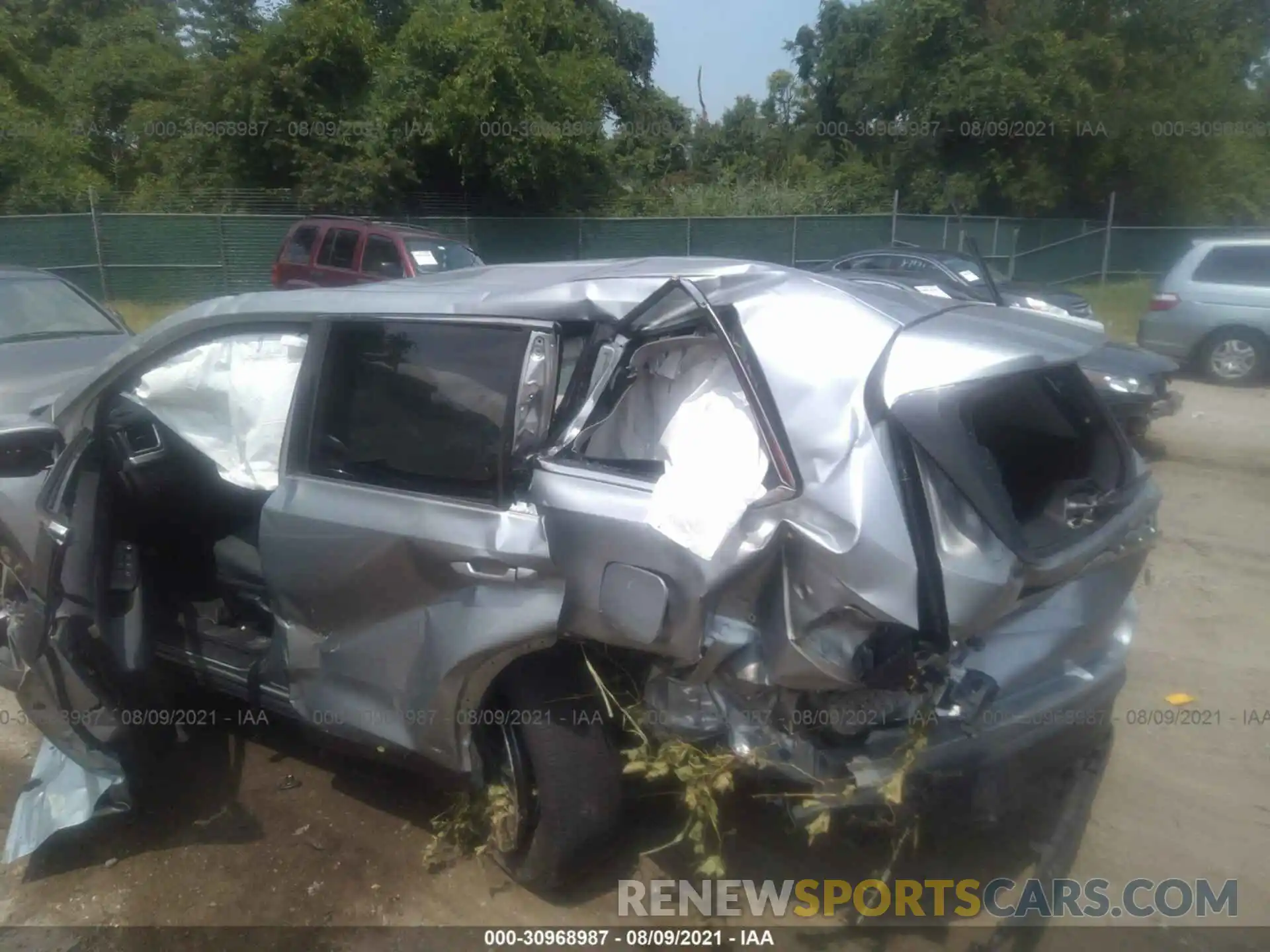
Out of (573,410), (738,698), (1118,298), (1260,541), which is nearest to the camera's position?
(738,698)

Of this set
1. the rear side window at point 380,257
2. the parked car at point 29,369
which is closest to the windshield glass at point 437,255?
the rear side window at point 380,257

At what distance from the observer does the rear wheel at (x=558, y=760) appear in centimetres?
286

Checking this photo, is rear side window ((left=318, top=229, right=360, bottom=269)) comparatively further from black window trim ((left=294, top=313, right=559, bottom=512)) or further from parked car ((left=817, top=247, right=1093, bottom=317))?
black window trim ((left=294, top=313, right=559, bottom=512))

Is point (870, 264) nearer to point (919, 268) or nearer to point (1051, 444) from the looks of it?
point (919, 268)

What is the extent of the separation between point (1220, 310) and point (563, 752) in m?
11.1

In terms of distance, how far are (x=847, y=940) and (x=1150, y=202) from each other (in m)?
26.9

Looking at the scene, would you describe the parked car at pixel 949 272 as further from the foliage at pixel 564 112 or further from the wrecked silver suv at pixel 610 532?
the foliage at pixel 564 112

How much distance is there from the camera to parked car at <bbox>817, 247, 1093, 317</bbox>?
11820 millimetres

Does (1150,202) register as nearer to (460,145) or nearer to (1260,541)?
(460,145)

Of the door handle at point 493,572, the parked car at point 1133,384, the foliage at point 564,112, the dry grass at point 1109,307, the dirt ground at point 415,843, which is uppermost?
the foliage at point 564,112

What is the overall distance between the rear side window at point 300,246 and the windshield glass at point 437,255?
1.83 m

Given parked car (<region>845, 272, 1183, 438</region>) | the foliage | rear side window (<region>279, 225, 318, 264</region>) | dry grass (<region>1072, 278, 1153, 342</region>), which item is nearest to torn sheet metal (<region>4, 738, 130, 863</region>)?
parked car (<region>845, 272, 1183, 438</region>)

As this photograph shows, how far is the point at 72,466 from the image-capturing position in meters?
3.29

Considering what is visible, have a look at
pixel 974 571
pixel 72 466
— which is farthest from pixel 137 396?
pixel 974 571
